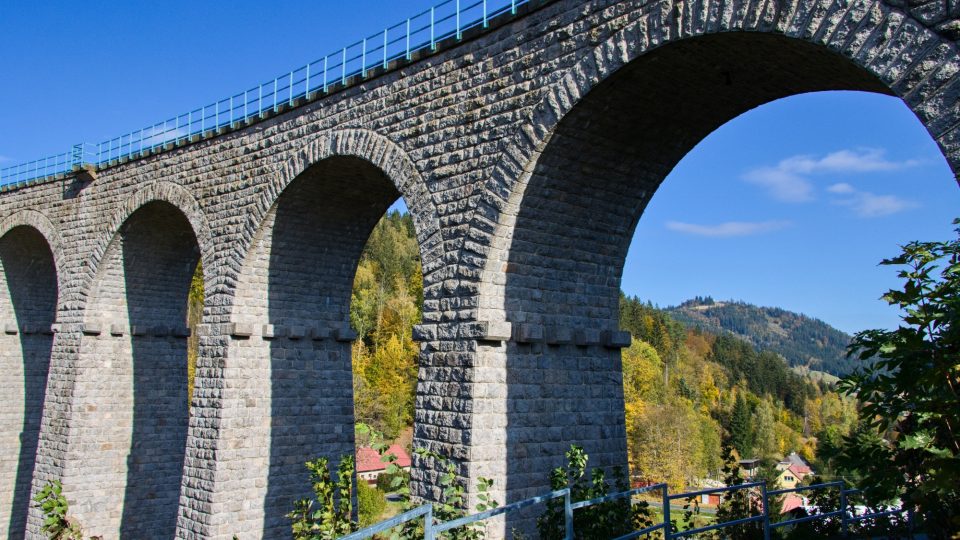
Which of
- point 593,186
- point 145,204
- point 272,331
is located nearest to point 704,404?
point 145,204

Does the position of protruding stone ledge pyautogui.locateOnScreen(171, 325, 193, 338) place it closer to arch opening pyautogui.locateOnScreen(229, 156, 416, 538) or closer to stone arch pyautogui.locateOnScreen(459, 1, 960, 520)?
arch opening pyautogui.locateOnScreen(229, 156, 416, 538)

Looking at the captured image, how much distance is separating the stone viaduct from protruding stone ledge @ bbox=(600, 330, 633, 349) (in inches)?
1.6

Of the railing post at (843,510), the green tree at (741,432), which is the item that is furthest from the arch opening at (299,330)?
the green tree at (741,432)

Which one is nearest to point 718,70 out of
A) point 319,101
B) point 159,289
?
point 319,101

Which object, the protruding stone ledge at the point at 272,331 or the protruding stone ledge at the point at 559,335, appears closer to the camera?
the protruding stone ledge at the point at 559,335

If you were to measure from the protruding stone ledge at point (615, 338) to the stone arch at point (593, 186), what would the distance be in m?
0.02

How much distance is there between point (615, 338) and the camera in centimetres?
1035

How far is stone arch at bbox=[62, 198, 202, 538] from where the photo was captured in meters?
16.2

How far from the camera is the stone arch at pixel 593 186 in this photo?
304 inches


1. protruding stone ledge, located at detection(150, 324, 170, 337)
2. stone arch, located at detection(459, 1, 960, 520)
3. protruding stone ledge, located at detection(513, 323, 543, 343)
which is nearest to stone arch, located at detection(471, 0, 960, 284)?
stone arch, located at detection(459, 1, 960, 520)

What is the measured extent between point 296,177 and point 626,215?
5.39 meters

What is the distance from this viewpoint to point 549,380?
382 inches

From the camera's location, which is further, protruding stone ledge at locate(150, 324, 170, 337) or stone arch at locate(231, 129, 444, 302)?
protruding stone ledge at locate(150, 324, 170, 337)

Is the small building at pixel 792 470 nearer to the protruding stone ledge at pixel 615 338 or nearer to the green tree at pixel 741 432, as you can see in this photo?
the green tree at pixel 741 432
